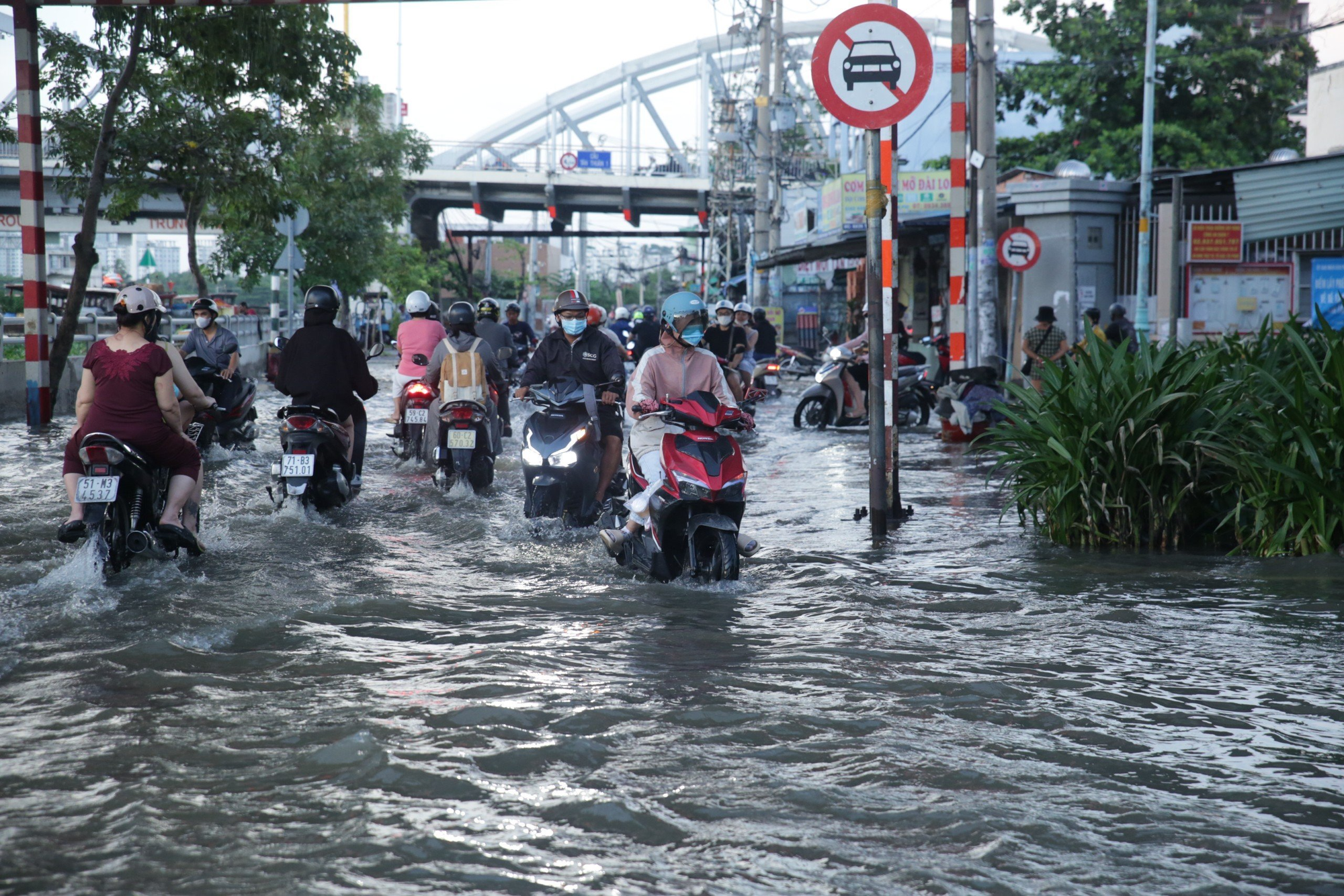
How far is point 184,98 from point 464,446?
13.0 metres

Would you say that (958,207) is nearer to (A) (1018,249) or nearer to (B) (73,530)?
(A) (1018,249)

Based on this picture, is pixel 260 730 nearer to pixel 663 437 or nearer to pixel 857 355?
pixel 663 437

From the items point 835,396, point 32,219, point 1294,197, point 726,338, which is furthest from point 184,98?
point 1294,197

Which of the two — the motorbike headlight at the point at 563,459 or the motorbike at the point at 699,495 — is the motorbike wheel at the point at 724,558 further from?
the motorbike headlight at the point at 563,459

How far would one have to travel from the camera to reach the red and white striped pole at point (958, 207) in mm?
14078

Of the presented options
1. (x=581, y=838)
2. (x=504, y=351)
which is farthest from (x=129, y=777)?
(x=504, y=351)

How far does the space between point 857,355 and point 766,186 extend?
21502mm

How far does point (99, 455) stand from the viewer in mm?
6371

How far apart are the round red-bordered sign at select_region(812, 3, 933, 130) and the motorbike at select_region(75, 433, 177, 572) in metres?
4.36

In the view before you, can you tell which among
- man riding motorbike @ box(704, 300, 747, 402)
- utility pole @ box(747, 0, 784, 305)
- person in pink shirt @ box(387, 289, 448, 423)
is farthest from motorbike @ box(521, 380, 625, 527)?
utility pole @ box(747, 0, 784, 305)

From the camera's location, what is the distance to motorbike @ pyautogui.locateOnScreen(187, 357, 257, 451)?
39.3ft

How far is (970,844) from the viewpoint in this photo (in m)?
3.43

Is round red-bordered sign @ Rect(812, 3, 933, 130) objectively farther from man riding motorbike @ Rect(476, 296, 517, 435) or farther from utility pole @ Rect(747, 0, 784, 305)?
utility pole @ Rect(747, 0, 784, 305)

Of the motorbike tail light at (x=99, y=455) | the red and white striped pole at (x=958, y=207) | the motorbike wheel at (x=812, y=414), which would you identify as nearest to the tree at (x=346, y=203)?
the motorbike wheel at (x=812, y=414)
